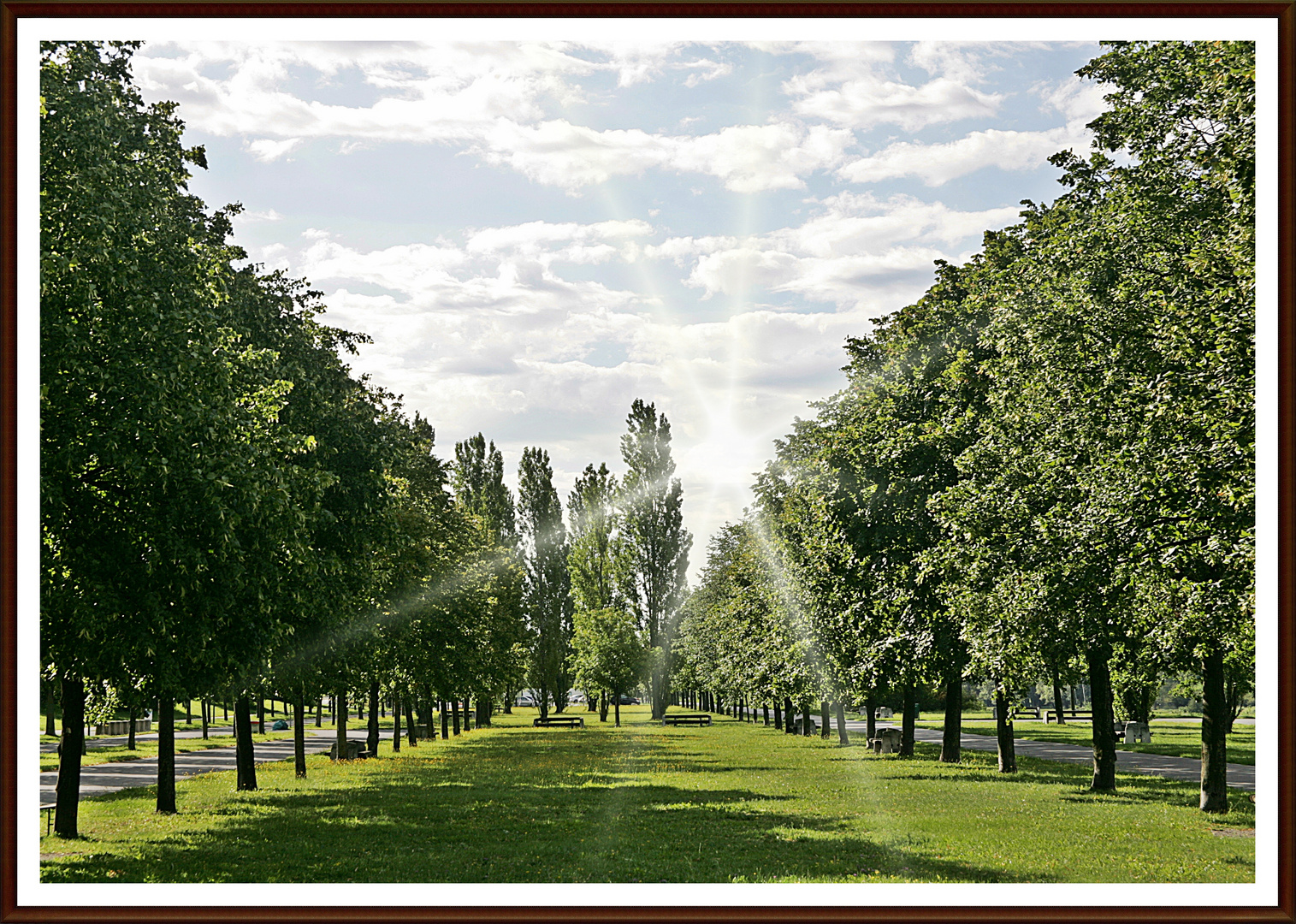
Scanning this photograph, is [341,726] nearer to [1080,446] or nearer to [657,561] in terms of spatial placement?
[1080,446]

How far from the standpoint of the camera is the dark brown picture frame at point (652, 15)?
7.93 meters

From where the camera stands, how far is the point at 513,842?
55.8 feet

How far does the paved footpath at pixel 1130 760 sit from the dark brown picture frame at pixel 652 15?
18.7 meters

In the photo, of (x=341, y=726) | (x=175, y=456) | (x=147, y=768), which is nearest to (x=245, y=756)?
(x=341, y=726)

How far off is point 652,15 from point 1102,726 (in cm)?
2195

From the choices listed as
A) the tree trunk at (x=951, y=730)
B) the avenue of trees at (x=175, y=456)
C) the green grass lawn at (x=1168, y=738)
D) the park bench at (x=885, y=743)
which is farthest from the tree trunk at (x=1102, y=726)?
the avenue of trees at (x=175, y=456)

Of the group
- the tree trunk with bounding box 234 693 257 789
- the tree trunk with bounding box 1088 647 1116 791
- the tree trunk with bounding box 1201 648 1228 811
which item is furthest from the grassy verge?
the tree trunk with bounding box 1201 648 1228 811

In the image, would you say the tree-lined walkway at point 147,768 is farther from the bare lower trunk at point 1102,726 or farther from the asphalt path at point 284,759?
the bare lower trunk at point 1102,726

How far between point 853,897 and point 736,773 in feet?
78.8

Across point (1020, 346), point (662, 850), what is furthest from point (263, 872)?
point (1020, 346)

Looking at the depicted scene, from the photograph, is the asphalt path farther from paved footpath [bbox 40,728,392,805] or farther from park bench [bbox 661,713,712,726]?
park bench [bbox 661,713,712,726]

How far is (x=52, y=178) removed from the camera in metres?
12.7
